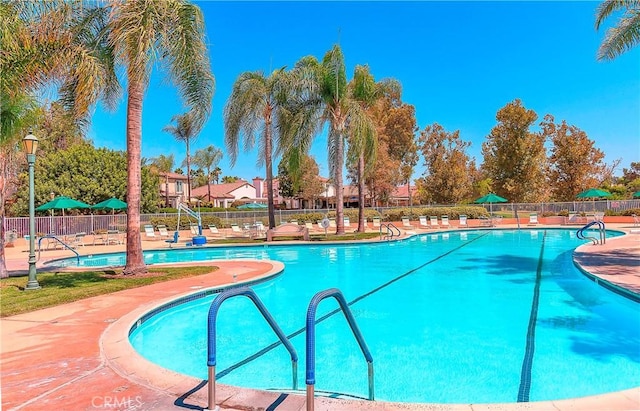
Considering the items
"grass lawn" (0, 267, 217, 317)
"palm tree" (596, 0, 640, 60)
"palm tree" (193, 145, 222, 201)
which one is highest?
"palm tree" (193, 145, 222, 201)

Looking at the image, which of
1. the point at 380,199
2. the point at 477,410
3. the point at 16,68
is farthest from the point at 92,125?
the point at 380,199

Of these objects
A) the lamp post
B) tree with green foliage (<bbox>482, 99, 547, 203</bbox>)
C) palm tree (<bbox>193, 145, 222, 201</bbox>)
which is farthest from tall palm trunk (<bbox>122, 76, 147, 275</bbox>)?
palm tree (<bbox>193, 145, 222, 201</bbox>)

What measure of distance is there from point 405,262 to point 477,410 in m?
12.1

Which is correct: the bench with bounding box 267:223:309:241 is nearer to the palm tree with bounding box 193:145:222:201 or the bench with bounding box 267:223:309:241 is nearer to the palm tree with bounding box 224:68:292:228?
the palm tree with bounding box 224:68:292:228

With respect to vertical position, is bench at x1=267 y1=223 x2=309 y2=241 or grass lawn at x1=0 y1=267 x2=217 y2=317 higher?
bench at x1=267 y1=223 x2=309 y2=241

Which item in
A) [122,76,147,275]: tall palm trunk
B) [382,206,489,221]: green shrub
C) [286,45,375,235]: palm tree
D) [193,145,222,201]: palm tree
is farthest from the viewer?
[193,145,222,201]: palm tree

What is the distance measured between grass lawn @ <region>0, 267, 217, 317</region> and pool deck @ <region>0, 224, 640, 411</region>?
1.81 ft

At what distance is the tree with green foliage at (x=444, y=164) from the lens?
4316cm

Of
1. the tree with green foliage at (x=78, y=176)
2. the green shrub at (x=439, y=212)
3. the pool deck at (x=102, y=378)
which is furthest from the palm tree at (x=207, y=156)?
the pool deck at (x=102, y=378)

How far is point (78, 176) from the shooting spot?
1262 inches

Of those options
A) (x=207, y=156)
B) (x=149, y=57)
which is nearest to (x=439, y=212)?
(x=149, y=57)

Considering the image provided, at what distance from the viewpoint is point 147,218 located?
3294 cm

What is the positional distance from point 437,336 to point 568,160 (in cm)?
3763

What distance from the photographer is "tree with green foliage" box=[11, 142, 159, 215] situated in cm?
3092
